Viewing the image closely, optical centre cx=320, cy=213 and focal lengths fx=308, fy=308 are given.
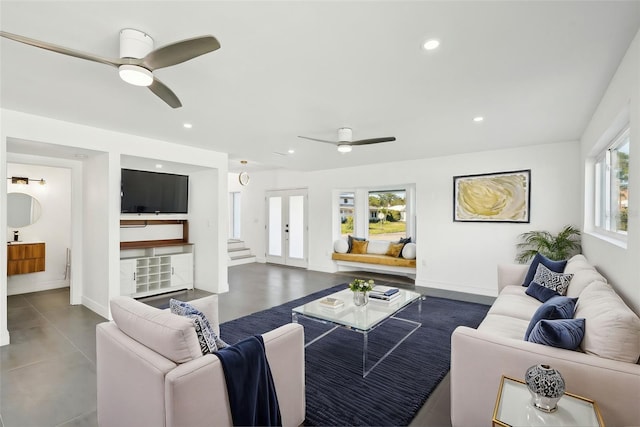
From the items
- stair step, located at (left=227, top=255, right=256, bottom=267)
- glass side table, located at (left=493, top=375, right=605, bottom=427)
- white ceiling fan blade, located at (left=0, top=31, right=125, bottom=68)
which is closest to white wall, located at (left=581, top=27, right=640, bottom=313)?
glass side table, located at (left=493, top=375, right=605, bottom=427)

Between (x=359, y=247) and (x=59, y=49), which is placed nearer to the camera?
(x=59, y=49)

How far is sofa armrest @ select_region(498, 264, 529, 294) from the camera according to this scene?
12.6 feet

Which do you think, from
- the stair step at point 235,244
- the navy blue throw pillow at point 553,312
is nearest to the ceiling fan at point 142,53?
the navy blue throw pillow at point 553,312

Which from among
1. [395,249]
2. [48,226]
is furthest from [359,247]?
[48,226]

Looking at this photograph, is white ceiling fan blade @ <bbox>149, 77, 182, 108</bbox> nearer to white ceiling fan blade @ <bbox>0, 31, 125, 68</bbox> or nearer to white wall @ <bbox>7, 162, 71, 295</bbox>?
white ceiling fan blade @ <bbox>0, 31, 125, 68</bbox>

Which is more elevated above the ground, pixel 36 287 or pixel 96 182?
pixel 96 182

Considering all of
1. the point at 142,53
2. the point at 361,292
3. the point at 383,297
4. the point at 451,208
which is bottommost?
the point at 383,297

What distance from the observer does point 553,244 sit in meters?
4.50

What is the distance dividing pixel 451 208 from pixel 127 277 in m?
5.57

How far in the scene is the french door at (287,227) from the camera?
26.5ft

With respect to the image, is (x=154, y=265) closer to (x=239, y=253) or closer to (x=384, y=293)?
(x=239, y=253)

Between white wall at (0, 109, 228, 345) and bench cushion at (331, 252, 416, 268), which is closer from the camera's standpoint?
white wall at (0, 109, 228, 345)

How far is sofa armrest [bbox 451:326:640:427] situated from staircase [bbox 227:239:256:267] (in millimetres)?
6977

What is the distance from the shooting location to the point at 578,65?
231 cm
